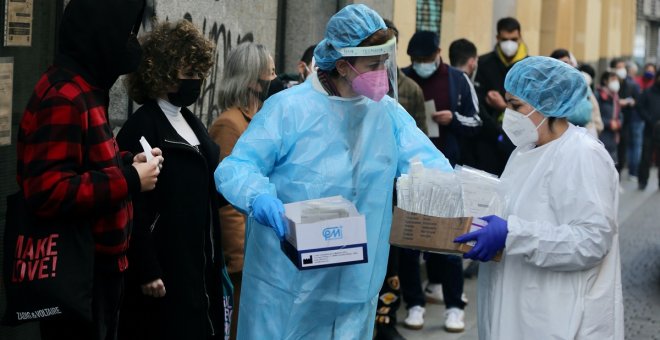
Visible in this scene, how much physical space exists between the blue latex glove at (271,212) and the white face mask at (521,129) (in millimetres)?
986

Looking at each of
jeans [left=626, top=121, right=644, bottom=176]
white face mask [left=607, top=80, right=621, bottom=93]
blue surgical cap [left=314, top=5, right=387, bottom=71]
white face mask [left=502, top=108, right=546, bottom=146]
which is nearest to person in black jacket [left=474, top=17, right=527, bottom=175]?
white face mask [left=502, top=108, right=546, bottom=146]

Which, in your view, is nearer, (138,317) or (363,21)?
(363,21)

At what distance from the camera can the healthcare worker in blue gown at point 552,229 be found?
12.8 ft

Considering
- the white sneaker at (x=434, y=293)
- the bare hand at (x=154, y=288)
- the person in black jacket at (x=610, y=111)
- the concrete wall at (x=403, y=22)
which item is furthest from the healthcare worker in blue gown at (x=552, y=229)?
the person in black jacket at (x=610, y=111)

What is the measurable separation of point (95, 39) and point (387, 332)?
357 centimetres

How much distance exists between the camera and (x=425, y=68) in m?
7.79

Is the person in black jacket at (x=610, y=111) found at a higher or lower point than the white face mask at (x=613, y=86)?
lower

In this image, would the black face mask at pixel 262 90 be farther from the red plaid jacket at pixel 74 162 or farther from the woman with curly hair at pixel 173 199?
the red plaid jacket at pixel 74 162

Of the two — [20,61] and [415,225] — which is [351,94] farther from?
[20,61]

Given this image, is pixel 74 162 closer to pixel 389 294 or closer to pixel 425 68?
pixel 389 294

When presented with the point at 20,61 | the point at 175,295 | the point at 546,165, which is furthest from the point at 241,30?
the point at 546,165

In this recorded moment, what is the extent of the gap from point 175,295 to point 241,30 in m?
3.52

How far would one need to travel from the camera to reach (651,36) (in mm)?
33812

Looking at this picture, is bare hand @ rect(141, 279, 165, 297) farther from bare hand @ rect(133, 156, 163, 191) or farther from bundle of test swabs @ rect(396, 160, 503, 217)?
bundle of test swabs @ rect(396, 160, 503, 217)
